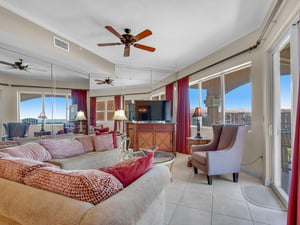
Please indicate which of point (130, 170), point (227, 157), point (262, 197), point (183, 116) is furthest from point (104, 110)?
point (262, 197)

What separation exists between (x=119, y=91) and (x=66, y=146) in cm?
327

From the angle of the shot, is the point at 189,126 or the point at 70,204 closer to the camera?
the point at 70,204

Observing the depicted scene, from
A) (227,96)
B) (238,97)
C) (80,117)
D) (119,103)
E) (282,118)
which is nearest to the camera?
(282,118)

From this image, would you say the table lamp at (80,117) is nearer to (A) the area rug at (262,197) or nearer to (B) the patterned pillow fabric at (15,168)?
(B) the patterned pillow fabric at (15,168)

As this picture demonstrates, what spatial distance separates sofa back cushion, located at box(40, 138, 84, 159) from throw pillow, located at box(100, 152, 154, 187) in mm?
1954

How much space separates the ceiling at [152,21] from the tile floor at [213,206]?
269 centimetres

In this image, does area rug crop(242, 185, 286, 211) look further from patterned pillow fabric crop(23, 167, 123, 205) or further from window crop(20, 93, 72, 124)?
window crop(20, 93, 72, 124)

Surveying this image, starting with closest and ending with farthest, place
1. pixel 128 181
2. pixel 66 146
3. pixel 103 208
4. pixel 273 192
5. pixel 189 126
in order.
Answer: pixel 103 208
pixel 128 181
pixel 273 192
pixel 66 146
pixel 189 126

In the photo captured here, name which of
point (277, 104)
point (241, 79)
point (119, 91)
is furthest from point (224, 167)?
point (119, 91)

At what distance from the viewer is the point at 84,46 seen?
3.71 m

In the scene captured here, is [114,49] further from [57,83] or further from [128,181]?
[128,181]

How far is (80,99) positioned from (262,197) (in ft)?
13.6

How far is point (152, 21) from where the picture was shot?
9.20ft

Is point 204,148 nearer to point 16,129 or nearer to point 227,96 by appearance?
point 227,96
